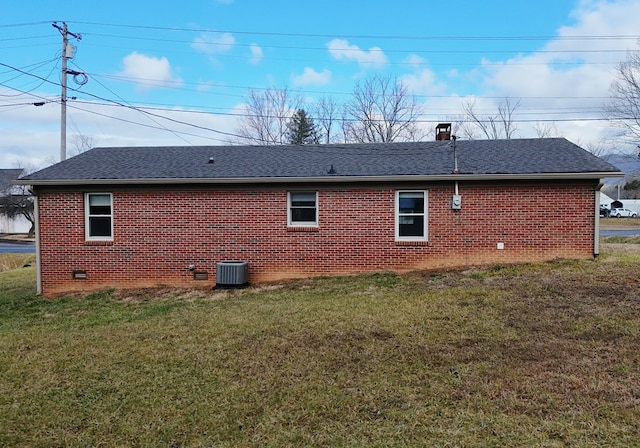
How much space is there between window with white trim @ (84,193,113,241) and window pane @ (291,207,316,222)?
4712 mm

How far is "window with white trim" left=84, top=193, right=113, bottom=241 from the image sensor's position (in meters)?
12.2

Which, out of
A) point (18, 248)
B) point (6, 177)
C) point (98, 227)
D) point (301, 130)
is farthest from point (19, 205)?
point (98, 227)

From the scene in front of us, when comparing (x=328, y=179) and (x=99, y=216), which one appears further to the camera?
(x=99, y=216)

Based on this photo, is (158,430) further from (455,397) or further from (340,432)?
(455,397)

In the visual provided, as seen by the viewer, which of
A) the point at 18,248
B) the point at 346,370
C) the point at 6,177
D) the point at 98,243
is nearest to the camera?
the point at 346,370

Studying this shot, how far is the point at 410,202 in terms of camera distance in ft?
38.2

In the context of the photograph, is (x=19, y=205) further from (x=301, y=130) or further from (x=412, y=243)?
(x=412, y=243)

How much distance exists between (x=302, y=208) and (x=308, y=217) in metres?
0.27

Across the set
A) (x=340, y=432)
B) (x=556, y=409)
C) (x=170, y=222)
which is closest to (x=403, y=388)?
(x=340, y=432)

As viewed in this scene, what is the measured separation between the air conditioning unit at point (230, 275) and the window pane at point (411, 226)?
3.99m

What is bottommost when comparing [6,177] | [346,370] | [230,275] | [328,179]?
[346,370]

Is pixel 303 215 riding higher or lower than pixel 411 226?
higher

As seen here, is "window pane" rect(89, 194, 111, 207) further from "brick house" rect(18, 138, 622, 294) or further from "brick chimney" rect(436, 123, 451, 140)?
"brick chimney" rect(436, 123, 451, 140)

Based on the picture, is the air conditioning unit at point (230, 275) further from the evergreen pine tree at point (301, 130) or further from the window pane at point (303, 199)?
the evergreen pine tree at point (301, 130)
